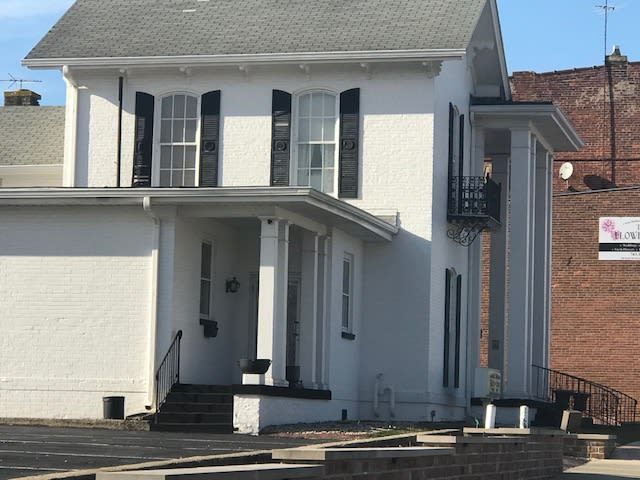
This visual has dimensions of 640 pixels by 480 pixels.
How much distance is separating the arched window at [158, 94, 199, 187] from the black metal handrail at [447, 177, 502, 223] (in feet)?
17.4

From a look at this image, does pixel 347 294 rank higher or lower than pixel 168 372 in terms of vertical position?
higher

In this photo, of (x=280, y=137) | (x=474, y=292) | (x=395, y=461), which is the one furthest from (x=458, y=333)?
(x=395, y=461)

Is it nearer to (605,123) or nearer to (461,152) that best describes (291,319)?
(461,152)

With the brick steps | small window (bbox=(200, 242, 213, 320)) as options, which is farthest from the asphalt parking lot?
small window (bbox=(200, 242, 213, 320))

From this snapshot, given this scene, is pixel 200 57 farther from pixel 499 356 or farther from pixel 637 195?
pixel 637 195

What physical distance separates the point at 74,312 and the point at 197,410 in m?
2.87

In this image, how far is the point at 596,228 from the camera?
41844mm

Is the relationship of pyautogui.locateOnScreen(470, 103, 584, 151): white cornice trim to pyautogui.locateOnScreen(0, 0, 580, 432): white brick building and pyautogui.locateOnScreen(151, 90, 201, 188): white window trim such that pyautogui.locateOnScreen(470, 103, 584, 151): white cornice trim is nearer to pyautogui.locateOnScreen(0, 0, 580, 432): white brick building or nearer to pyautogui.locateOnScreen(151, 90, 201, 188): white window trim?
pyautogui.locateOnScreen(0, 0, 580, 432): white brick building

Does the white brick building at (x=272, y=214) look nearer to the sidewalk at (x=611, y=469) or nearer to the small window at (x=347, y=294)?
the small window at (x=347, y=294)

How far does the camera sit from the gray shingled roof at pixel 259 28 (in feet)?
93.0

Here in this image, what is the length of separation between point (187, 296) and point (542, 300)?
469 inches

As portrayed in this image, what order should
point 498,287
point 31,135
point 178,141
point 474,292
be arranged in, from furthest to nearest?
1. point 498,287
2. point 31,135
3. point 474,292
4. point 178,141

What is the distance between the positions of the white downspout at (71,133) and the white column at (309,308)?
6.83 metres

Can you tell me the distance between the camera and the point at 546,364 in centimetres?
3416
